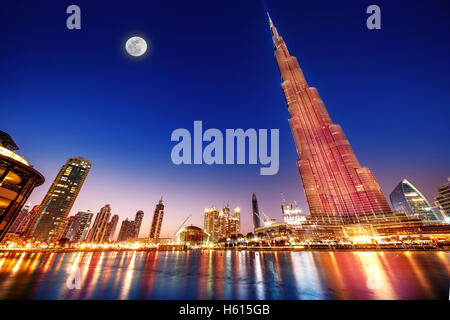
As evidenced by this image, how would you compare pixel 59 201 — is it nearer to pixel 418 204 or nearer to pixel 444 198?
pixel 444 198

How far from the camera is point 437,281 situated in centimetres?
1711

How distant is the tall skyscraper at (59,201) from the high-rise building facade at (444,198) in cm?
28861

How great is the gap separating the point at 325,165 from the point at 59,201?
795 ft

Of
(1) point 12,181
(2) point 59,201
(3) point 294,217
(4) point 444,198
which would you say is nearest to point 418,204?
(4) point 444,198

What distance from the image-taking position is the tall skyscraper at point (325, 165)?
128 m

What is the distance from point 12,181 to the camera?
133 feet

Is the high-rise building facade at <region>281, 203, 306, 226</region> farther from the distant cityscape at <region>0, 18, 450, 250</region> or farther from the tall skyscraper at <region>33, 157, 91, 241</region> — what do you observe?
the tall skyscraper at <region>33, 157, 91, 241</region>

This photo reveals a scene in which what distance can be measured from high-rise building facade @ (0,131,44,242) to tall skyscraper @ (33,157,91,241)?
14532 cm

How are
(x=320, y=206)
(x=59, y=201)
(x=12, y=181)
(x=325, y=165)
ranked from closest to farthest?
(x=12, y=181) → (x=320, y=206) → (x=59, y=201) → (x=325, y=165)

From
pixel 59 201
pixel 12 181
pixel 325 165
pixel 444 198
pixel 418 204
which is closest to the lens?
pixel 12 181

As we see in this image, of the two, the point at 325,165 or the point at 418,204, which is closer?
the point at 325,165

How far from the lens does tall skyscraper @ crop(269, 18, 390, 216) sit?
128 meters
